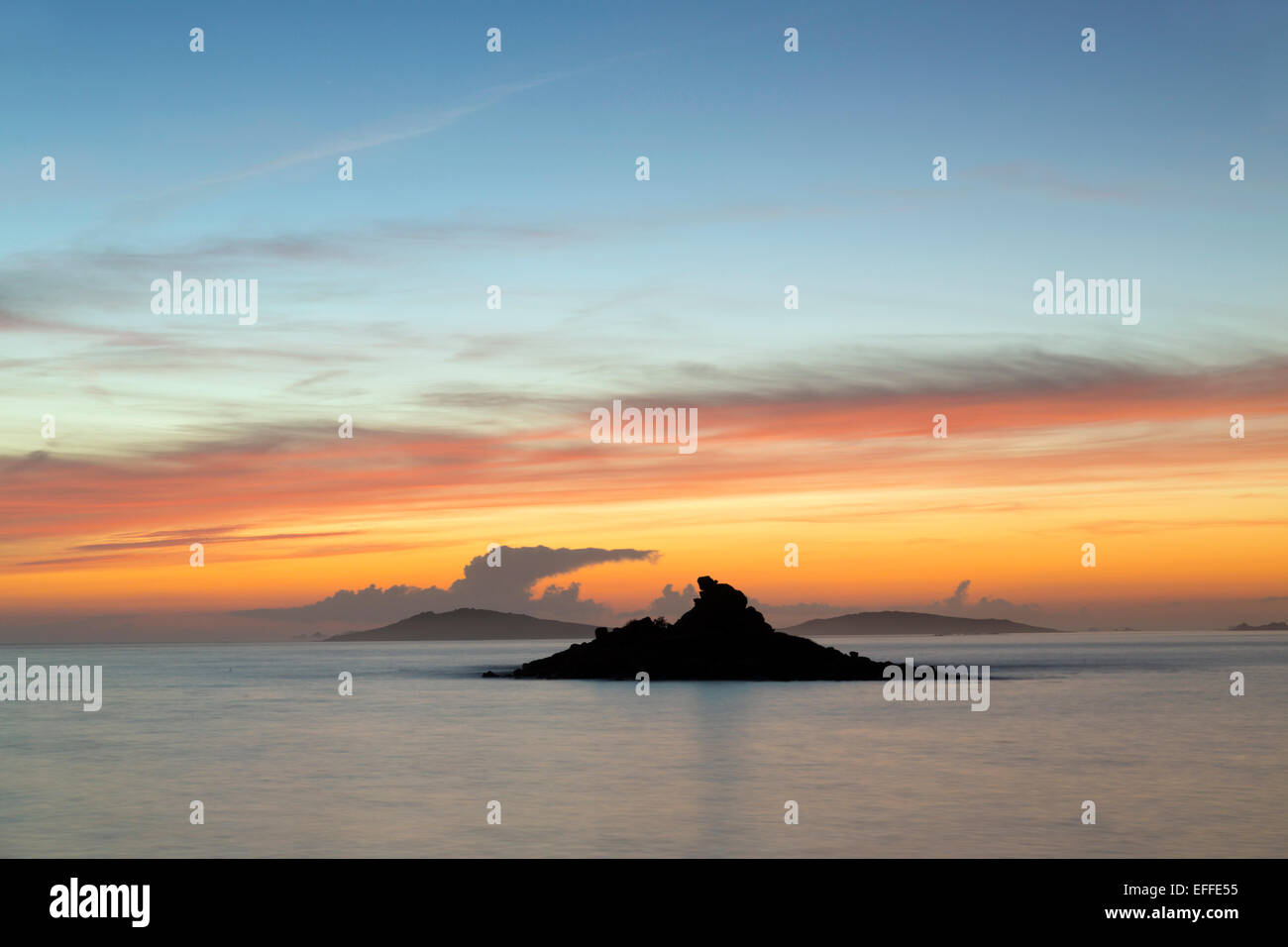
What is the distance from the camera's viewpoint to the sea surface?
1244 inches

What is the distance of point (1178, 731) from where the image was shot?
63906mm

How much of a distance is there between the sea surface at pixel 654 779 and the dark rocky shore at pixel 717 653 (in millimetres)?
22252

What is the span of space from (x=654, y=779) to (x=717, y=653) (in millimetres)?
66817

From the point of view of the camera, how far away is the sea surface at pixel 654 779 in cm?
3161

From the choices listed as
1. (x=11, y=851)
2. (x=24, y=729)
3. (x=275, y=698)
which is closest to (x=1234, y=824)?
(x=11, y=851)

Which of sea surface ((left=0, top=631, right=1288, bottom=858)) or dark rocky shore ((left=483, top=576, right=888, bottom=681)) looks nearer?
sea surface ((left=0, top=631, right=1288, bottom=858))

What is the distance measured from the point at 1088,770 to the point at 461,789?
26.9 meters

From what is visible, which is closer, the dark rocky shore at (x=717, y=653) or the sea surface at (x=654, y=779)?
the sea surface at (x=654, y=779)

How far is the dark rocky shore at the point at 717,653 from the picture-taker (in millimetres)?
111562

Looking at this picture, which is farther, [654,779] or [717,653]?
[717,653]

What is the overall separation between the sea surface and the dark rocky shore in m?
22.3

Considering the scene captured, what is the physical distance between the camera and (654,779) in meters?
45.3
